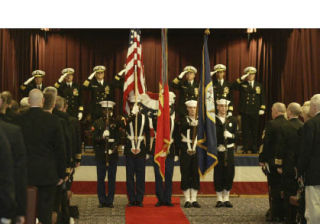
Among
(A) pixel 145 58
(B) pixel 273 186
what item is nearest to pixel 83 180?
(B) pixel 273 186

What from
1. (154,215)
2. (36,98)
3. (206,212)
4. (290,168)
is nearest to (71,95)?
(154,215)

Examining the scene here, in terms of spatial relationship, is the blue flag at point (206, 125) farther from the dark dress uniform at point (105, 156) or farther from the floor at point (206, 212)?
the dark dress uniform at point (105, 156)

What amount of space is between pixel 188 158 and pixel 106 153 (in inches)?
56.8

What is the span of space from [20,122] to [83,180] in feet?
19.8

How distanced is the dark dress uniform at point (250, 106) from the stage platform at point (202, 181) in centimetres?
107

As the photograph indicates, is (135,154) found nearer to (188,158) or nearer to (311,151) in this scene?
(188,158)

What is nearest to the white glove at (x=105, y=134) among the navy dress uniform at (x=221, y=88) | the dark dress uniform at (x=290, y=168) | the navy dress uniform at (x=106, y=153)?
the navy dress uniform at (x=106, y=153)

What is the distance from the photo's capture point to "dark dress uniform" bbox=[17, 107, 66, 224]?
17.2 ft

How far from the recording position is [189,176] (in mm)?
9492

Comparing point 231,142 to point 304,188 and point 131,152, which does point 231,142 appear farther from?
point 304,188

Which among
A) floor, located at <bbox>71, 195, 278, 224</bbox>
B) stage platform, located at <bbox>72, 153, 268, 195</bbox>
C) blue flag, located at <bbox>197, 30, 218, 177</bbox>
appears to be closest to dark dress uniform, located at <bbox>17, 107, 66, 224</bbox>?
floor, located at <bbox>71, 195, 278, 224</bbox>

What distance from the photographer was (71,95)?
12227 mm
